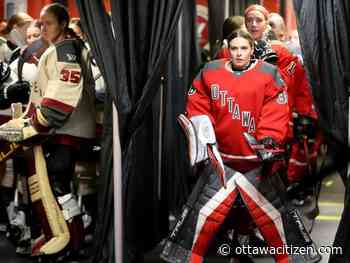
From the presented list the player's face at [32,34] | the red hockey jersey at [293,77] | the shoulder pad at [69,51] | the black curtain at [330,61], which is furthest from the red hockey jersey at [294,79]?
the player's face at [32,34]

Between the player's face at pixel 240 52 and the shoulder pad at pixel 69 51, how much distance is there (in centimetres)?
105

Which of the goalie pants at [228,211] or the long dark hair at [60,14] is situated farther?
the long dark hair at [60,14]

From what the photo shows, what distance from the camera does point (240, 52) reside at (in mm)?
3850

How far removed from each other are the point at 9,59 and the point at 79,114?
1.25 metres

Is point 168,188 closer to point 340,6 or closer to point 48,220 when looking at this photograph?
point 48,220

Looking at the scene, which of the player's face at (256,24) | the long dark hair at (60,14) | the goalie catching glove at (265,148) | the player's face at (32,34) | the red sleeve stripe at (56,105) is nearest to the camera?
the goalie catching glove at (265,148)

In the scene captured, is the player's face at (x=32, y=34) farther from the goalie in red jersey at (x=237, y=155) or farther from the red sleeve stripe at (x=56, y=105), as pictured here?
the goalie in red jersey at (x=237, y=155)

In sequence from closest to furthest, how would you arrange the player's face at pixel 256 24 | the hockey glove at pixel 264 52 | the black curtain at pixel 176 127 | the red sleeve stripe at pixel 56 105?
the red sleeve stripe at pixel 56 105 → the hockey glove at pixel 264 52 → the player's face at pixel 256 24 → the black curtain at pixel 176 127

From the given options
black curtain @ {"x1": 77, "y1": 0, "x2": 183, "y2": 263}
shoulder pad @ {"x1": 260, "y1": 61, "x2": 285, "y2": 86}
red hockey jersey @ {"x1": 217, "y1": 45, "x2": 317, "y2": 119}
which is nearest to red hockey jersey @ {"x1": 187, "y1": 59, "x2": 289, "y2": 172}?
shoulder pad @ {"x1": 260, "y1": 61, "x2": 285, "y2": 86}

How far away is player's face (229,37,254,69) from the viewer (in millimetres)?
3848

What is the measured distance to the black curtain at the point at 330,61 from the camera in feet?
12.2

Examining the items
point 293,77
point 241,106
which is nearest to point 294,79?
point 293,77

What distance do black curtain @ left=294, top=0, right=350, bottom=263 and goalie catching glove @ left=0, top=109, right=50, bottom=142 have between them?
1.65m

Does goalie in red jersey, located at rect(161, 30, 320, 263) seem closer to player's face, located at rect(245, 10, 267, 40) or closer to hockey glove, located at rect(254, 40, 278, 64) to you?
hockey glove, located at rect(254, 40, 278, 64)
